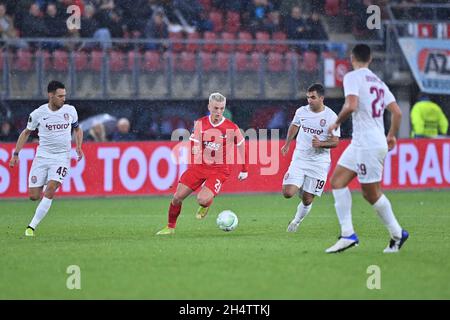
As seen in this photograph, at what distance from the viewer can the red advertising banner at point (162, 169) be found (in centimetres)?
2061

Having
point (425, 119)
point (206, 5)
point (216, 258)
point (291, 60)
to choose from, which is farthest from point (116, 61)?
point (216, 258)

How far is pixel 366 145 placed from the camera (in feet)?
34.6

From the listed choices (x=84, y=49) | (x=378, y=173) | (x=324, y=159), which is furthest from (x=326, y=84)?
(x=378, y=173)

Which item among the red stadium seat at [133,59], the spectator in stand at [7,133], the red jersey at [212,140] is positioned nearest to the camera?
the red jersey at [212,140]

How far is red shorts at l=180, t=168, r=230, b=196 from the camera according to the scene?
537 inches

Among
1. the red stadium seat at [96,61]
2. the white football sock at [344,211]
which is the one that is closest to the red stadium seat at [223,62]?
the red stadium seat at [96,61]

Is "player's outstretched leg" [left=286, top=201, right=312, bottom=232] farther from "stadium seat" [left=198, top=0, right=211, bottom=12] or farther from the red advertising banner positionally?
"stadium seat" [left=198, top=0, right=211, bottom=12]

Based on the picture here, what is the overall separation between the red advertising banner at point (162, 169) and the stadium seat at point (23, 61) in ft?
10.1

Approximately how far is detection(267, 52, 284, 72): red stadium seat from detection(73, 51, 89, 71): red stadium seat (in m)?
4.61

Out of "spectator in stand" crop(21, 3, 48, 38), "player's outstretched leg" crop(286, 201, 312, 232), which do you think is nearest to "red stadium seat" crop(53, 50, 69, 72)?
"spectator in stand" crop(21, 3, 48, 38)

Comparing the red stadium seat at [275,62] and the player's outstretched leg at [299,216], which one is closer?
the player's outstretched leg at [299,216]

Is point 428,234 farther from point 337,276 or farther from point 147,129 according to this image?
point 147,129

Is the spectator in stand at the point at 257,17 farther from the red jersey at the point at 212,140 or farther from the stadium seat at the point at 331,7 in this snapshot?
the red jersey at the point at 212,140

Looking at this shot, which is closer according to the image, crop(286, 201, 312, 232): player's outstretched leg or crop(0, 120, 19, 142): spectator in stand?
crop(286, 201, 312, 232): player's outstretched leg
